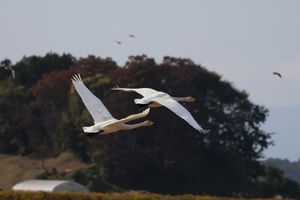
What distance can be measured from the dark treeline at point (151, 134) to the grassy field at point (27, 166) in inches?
32.7

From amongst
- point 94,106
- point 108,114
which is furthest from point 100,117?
point 94,106

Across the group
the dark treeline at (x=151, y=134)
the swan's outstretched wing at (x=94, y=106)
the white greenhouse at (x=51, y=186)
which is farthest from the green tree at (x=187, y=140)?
the swan's outstretched wing at (x=94, y=106)

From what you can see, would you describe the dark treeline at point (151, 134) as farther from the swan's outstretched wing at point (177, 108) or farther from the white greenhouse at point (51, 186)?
the swan's outstretched wing at point (177, 108)

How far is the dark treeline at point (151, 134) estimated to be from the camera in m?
Result: 83.4

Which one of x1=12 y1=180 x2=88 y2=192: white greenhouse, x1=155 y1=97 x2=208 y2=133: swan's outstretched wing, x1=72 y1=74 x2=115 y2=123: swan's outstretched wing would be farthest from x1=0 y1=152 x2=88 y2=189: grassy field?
x1=155 y1=97 x2=208 y2=133: swan's outstretched wing

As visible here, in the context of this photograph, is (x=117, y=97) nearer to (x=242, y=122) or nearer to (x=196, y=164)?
(x=196, y=164)

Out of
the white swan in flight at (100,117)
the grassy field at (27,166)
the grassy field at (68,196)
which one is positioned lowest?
the grassy field at (68,196)

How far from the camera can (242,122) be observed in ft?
307

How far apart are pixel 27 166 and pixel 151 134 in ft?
24.6

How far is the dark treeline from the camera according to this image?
83438 mm

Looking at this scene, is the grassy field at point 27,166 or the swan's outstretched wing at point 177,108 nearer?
the swan's outstretched wing at point 177,108

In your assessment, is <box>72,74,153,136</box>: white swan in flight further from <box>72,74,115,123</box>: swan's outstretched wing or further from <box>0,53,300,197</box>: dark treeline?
<box>0,53,300,197</box>: dark treeline

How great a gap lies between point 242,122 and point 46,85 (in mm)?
12596

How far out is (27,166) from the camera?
86.5 m
